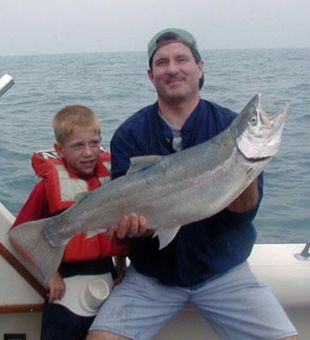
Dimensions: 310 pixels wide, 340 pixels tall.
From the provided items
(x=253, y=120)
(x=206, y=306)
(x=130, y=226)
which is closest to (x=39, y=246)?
(x=130, y=226)

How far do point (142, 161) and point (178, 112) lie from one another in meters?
0.58

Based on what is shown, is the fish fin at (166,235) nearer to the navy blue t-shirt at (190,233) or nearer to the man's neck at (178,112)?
the navy blue t-shirt at (190,233)

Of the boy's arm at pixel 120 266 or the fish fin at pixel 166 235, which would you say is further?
the boy's arm at pixel 120 266

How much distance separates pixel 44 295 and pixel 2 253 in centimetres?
33

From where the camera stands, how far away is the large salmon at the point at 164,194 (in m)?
3.03

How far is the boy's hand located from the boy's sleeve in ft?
1.11

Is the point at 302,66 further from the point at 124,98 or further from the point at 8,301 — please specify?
the point at 8,301

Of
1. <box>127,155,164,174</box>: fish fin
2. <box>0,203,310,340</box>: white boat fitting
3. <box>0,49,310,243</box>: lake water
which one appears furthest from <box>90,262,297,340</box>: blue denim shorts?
<box>0,49,310,243</box>: lake water

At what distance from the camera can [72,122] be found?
11.8 ft

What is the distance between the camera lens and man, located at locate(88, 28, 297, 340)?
11.2ft

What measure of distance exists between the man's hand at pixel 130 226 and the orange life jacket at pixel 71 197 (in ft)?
0.88

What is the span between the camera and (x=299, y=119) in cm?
1227

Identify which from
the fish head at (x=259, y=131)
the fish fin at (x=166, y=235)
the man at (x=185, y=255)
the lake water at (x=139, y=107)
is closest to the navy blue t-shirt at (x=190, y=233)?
the man at (x=185, y=255)

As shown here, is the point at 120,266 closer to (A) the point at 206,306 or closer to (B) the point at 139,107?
(A) the point at 206,306
